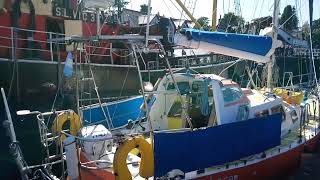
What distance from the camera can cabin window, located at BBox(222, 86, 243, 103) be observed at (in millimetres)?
8508

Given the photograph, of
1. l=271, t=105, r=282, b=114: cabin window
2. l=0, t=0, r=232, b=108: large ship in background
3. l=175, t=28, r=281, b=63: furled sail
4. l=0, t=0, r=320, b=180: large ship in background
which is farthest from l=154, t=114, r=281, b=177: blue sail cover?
l=0, t=0, r=232, b=108: large ship in background

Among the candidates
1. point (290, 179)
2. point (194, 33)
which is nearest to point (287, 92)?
point (290, 179)

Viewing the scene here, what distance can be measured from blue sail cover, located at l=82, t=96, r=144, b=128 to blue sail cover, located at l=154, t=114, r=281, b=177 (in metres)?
3.04

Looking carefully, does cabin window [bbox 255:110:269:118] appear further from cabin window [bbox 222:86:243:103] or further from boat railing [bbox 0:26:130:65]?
boat railing [bbox 0:26:130:65]

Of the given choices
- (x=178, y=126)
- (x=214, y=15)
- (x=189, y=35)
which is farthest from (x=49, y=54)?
(x=189, y=35)

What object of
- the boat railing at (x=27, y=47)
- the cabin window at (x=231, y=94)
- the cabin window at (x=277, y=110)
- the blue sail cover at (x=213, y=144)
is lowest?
the blue sail cover at (x=213, y=144)

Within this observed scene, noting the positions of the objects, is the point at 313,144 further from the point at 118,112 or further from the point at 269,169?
the point at 118,112

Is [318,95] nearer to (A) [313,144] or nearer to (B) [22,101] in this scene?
(A) [313,144]

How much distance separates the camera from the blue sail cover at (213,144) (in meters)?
6.72

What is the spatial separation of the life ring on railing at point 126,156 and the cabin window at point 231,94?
2.51 m

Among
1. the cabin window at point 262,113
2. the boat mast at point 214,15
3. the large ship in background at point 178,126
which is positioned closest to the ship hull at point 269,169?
the large ship in background at point 178,126

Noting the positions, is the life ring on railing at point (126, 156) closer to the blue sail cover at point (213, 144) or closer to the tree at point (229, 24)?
the blue sail cover at point (213, 144)

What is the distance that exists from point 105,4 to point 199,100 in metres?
3.17

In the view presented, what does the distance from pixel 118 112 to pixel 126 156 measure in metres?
4.11
